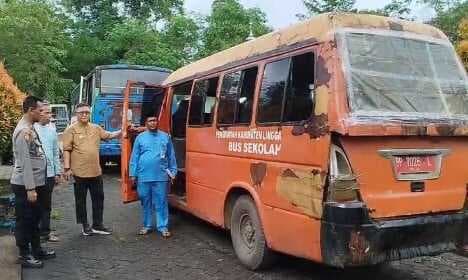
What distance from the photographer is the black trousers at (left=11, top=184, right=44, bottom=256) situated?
5531 millimetres

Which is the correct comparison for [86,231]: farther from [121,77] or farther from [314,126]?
[121,77]

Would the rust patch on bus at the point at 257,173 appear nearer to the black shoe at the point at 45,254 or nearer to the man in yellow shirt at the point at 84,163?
the black shoe at the point at 45,254

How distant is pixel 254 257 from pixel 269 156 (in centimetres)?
110

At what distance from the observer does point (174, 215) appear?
8.83 m

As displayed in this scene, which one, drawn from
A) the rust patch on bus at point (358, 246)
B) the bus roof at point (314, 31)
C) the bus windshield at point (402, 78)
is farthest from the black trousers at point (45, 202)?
the bus windshield at point (402, 78)

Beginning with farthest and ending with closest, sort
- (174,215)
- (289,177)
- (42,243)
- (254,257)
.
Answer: (174,215), (42,243), (254,257), (289,177)

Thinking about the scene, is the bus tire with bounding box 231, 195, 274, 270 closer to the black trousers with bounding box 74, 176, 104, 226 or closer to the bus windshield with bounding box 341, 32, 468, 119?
the bus windshield with bounding box 341, 32, 468, 119

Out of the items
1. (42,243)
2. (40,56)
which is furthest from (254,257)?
(40,56)

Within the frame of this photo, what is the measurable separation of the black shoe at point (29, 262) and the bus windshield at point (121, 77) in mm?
9130

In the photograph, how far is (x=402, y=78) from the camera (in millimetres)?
4570

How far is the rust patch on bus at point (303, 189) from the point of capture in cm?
428

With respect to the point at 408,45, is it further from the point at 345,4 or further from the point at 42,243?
the point at 345,4

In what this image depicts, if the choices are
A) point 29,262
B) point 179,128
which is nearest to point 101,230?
point 29,262

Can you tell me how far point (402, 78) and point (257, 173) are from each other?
1615 mm
